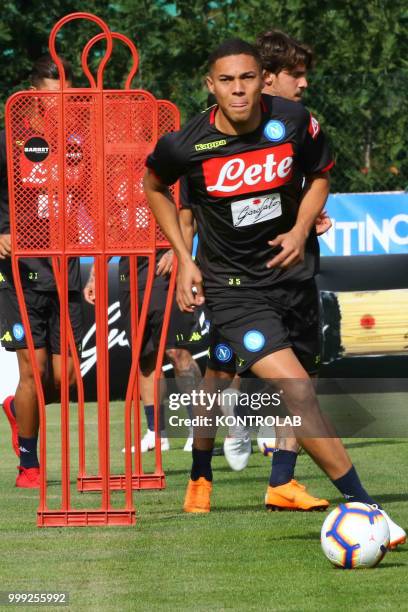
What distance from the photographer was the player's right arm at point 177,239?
244 inches

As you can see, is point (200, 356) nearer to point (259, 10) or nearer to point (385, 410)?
point (385, 410)

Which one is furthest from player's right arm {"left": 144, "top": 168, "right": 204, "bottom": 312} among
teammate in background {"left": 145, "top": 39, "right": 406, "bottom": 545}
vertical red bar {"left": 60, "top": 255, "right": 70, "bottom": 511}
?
vertical red bar {"left": 60, "top": 255, "right": 70, "bottom": 511}

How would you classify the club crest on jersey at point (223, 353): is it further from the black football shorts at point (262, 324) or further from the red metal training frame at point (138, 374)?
the red metal training frame at point (138, 374)

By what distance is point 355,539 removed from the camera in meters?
5.45

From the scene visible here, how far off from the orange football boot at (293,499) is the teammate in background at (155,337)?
2655 millimetres

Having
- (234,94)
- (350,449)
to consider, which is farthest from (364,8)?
(234,94)

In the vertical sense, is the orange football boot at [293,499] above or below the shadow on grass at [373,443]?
above

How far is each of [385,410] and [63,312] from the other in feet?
20.7

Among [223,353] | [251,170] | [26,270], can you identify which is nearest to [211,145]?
[251,170]

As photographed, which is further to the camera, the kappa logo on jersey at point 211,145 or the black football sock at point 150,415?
the black football sock at point 150,415

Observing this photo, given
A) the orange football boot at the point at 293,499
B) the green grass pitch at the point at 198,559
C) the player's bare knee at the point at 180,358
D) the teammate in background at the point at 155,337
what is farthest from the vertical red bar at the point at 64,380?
the player's bare knee at the point at 180,358

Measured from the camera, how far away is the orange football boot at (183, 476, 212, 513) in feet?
23.2

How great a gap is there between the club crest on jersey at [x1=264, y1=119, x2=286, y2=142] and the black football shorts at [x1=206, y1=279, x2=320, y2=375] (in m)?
0.68

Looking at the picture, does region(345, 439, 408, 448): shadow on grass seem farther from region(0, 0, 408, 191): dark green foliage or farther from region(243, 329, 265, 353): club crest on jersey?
region(243, 329, 265, 353): club crest on jersey
